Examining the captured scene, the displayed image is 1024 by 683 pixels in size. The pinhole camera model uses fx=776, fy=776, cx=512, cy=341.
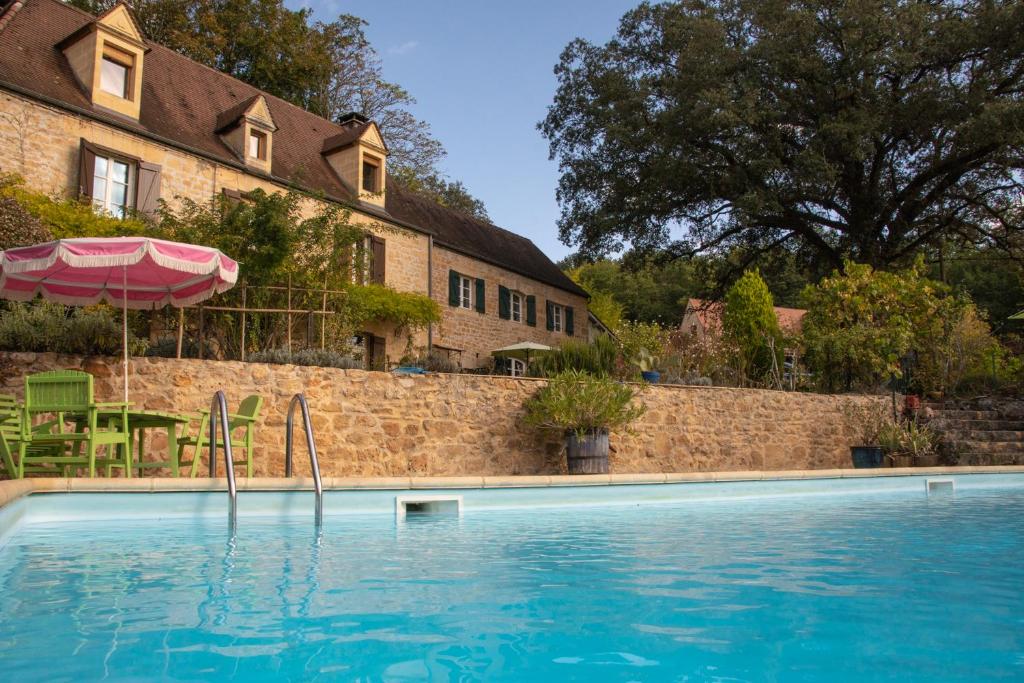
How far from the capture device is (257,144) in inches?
685

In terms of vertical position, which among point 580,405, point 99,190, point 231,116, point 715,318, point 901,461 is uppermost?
point 231,116

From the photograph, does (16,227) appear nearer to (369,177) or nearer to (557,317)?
(369,177)

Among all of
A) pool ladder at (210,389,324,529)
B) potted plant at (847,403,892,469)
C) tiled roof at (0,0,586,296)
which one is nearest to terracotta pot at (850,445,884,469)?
potted plant at (847,403,892,469)

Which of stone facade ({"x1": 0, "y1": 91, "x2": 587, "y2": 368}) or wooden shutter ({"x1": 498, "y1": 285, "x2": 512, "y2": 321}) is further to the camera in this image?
wooden shutter ({"x1": 498, "y1": 285, "x2": 512, "y2": 321})

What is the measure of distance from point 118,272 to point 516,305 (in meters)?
16.6

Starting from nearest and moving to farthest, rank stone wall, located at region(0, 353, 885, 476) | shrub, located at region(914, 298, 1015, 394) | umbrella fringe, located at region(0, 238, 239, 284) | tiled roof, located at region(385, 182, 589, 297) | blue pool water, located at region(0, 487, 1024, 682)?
blue pool water, located at region(0, 487, 1024, 682), umbrella fringe, located at region(0, 238, 239, 284), stone wall, located at region(0, 353, 885, 476), shrub, located at region(914, 298, 1015, 394), tiled roof, located at region(385, 182, 589, 297)

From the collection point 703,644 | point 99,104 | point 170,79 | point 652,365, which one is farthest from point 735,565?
point 170,79

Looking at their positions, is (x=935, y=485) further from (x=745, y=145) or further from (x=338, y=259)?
(x=745, y=145)

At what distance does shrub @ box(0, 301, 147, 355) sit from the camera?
8.34 metres

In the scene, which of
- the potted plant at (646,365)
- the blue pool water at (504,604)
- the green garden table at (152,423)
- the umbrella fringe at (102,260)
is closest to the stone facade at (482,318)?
the potted plant at (646,365)

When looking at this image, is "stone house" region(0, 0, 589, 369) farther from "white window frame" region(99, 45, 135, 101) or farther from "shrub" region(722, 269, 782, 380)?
"shrub" region(722, 269, 782, 380)

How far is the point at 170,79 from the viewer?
56.5ft

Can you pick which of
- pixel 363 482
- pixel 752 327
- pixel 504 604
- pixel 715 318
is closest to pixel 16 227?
pixel 363 482

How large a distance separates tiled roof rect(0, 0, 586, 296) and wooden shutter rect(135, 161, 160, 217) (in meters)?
0.64
